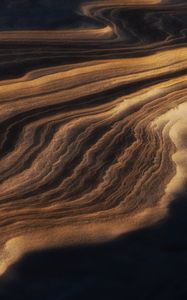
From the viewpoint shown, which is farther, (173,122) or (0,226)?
(173,122)

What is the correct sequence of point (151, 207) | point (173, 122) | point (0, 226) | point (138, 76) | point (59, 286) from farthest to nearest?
point (138, 76), point (173, 122), point (151, 207), point (0, 226), point (59, 286)

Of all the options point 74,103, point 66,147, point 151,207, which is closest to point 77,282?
point 151,207

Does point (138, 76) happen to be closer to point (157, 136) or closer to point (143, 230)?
point (157, 136)

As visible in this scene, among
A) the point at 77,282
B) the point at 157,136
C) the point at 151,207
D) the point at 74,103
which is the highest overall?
the point at 74,103

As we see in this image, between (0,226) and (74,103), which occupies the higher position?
(74,103)

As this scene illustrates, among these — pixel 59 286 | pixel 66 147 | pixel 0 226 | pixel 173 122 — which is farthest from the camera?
pixel 173 122

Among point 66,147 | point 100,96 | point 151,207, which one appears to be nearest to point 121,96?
point 100,96
